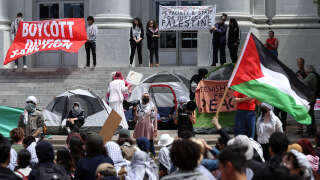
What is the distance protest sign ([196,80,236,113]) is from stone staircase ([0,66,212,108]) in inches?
117

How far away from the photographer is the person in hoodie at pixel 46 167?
27.1 ft

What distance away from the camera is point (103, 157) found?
8.54m

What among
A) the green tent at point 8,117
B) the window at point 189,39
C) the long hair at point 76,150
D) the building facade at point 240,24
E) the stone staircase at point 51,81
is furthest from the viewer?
the window at point 189,39

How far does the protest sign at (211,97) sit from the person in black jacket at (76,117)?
3227mm

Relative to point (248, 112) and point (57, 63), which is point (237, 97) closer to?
point (248, 112)

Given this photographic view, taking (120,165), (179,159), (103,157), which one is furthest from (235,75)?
(179,159)

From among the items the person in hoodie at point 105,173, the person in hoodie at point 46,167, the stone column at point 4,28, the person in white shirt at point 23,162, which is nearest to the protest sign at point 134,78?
the stone column at point 4,28

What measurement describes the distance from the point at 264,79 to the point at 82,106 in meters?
9.41

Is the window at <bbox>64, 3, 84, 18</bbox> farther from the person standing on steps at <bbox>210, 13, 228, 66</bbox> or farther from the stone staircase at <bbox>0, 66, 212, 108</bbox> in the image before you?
the person standing on steps at <bbox>210, 13, 228, 66</bbox>

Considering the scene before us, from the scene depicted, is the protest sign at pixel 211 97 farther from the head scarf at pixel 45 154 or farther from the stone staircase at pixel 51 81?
the head scarf at pixel 45 154

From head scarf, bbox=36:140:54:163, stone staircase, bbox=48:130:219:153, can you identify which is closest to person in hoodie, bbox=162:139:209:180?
head scarf, bbox=36:140:54:163

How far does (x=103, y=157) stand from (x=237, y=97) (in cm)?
629

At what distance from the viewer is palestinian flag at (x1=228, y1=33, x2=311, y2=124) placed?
35.6ft

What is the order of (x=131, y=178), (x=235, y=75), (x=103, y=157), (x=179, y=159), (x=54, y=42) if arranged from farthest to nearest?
1. (x=54, y=42)
2. (x=235, y=75)
3. (x=131, y=178)
4. (x=103, y=157)
5. (x=179, y=159)
